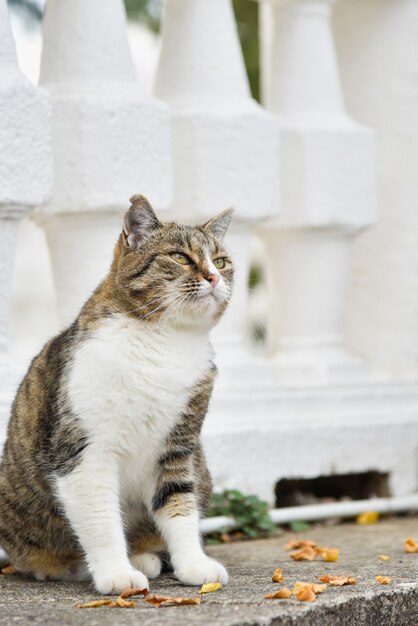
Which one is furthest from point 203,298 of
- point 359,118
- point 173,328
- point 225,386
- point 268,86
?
point 359,118

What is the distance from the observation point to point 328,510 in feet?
16.2

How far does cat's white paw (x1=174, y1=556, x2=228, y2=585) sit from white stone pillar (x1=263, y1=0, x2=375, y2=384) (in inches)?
73.8

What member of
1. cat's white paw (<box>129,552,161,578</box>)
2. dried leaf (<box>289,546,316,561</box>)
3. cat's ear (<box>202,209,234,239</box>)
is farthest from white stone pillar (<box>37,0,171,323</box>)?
dried leaf (<box>289,546,316,561</box>)

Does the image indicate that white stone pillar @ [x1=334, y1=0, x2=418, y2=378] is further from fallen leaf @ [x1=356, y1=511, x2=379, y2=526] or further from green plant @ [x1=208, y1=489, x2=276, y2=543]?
green plant @ [x1=208, y1=489, x2=276, y2=543]

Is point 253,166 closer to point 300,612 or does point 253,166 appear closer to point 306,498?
point 306,498

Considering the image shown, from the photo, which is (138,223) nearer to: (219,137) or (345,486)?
(219,137)

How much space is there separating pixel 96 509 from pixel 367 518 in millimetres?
1994

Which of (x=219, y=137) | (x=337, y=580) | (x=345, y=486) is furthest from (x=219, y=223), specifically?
(x=345, y=486)

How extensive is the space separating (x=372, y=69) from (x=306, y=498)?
6.49 ft

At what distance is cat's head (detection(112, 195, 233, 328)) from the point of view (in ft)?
11.6

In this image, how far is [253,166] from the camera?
479cm

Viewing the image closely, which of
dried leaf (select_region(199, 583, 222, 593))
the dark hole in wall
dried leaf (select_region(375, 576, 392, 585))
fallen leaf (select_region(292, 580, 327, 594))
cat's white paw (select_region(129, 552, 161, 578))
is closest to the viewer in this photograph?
fallen leaf (select_region(292, 580, 327, 594))

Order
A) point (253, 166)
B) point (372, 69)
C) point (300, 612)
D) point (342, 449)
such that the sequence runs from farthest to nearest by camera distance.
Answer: point (372, 69)
point (342, 449)
point (253, 166)
point (300, 612)

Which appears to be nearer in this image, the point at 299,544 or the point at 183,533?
the point at 183,533
